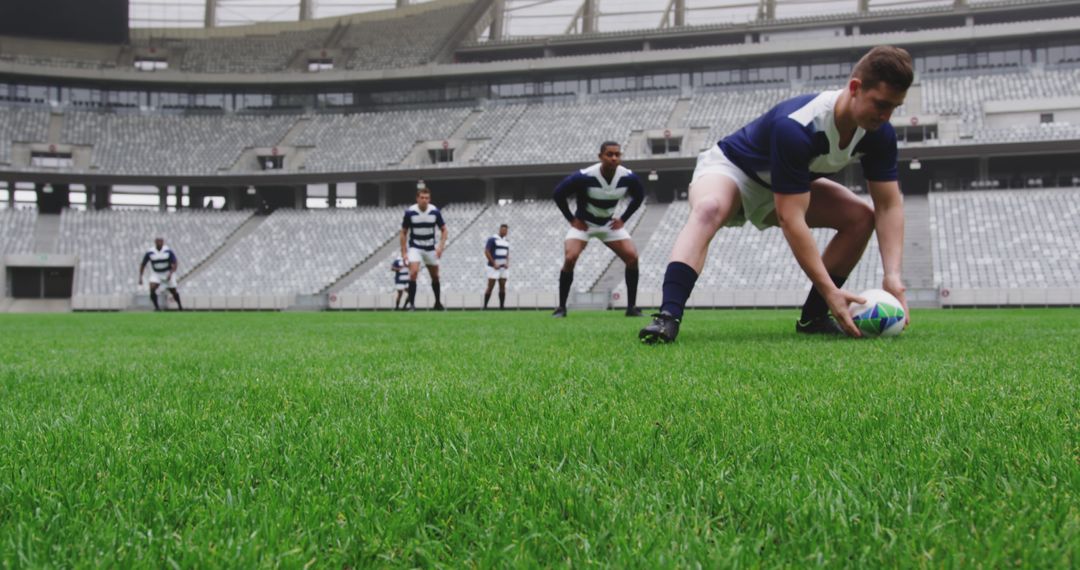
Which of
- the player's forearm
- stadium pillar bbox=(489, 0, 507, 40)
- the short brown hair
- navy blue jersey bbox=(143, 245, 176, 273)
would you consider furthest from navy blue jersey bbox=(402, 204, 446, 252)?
stadium pillar bbox=(489, 0, 507, 40)

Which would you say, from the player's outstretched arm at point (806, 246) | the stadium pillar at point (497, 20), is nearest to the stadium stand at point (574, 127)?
the stadium pillar at point (497, 20)

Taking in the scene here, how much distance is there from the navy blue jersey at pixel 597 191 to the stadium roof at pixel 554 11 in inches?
1450

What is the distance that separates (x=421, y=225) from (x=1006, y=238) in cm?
2286

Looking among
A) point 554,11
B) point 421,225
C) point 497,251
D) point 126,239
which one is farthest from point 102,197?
point 421,225

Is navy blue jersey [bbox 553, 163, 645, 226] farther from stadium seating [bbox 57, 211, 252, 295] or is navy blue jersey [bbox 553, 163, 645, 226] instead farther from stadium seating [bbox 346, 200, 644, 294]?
stadium seating [bbox 57, 211, 252, 295]

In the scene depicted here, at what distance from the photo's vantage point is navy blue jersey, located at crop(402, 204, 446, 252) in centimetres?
1375

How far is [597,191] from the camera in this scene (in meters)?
9.97

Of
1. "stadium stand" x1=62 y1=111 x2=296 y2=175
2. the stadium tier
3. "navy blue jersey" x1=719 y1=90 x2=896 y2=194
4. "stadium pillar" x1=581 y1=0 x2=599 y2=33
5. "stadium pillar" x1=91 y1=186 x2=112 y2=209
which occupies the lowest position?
the stadium tier

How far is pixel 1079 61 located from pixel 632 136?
2032 centimetres

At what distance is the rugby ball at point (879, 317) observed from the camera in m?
4.81

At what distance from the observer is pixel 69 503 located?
1.25 meters

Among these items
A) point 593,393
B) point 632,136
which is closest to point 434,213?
point 593,393

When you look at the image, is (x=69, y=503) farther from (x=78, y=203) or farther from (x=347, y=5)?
(x=347, y=5)

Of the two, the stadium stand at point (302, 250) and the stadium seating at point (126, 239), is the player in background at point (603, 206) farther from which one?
the stadium seating at point (126, 239)
